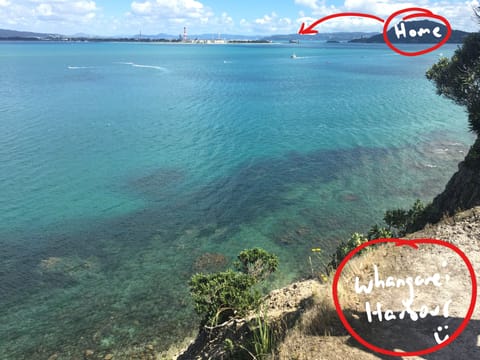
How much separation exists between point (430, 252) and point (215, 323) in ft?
33.8

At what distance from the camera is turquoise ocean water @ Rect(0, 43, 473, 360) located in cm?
2638

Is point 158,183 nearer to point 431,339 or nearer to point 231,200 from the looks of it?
point 231,200

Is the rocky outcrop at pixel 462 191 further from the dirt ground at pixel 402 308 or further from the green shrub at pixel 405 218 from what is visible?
the dirt ground at pixel 402 308

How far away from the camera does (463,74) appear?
35375mm

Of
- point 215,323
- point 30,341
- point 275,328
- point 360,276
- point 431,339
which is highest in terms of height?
point 431,339

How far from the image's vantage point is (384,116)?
79.6m

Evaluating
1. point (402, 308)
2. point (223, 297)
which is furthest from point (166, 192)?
point (402, 308)

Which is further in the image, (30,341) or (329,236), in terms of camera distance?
(329,236)

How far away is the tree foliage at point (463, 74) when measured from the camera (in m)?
32.5

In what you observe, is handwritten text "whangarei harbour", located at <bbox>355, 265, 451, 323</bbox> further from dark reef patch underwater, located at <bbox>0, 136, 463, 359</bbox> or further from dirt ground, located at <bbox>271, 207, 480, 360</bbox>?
dark reef patch underwater, located at <bbox>0, 136, 463, 359</bbox>

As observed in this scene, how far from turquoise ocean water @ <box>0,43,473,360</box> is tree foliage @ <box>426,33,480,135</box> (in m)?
11.7

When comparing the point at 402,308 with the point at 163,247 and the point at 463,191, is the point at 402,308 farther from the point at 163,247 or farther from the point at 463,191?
the point at 163,247

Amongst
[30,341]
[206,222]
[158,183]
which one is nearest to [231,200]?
[206,222]

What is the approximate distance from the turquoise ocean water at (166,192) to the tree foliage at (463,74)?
11.7 meters
